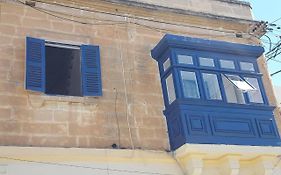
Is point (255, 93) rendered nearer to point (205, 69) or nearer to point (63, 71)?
point (205, 69)

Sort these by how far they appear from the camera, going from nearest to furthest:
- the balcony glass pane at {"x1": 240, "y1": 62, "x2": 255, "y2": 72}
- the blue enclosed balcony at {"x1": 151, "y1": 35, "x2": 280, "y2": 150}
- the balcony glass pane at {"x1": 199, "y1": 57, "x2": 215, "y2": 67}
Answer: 1. the blue enclosed balcony at {"x1": 151, "y1": 35, "x2": 280, "y2": 150}
2. the balcony glass pane at {"x1": 199, "y1": 57, "x2": 215, "y2": 67}
3. the balcony glass pane at {"x1": 240, "y1": 62, "x2": 255, "y2": 72}

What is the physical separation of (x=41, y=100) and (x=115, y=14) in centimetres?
283

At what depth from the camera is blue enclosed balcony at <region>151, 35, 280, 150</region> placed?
7.88 metres

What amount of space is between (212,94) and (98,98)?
2342 mm

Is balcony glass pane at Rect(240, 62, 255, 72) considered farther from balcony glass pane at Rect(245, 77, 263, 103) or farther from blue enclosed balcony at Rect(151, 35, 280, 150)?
balcony glass pane at Rect(245, 77, 263, 103)

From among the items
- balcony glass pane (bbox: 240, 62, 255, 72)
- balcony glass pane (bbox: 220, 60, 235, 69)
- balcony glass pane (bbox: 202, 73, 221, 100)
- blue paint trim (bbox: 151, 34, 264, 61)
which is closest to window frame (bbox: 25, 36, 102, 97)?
blue paint trim (bbox: 151, 34, 264, 61)

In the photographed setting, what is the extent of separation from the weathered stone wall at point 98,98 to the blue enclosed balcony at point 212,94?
0.44 meters

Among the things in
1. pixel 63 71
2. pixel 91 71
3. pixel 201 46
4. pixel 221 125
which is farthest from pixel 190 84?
pixel 63 71

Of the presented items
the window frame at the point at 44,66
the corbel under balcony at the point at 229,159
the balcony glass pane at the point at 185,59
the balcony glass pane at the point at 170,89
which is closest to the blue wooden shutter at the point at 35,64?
the window frame at the point at 44,66

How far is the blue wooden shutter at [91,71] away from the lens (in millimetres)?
7934

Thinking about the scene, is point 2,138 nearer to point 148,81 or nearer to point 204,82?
point 148,81

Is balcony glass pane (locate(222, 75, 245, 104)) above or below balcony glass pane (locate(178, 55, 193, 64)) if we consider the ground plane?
below

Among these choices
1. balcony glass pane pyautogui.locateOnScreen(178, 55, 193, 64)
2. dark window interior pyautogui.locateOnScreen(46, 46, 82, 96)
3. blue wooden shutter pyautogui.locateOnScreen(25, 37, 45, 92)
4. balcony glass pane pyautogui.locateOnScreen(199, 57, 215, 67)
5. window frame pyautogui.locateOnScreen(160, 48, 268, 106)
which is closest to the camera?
blue wooden shutter pyautogui.locateOnScreen(25, 37, 45, 92)


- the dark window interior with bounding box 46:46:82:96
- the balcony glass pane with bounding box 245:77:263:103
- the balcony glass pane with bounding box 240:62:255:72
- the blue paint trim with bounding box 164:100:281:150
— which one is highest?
the dark window interior with bounding box 46:46:82:96
